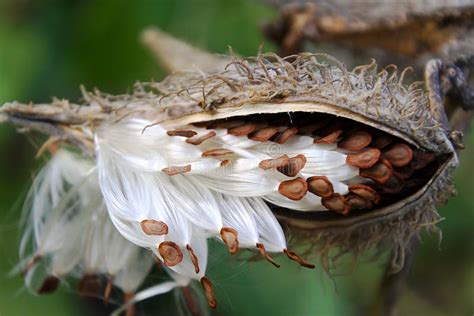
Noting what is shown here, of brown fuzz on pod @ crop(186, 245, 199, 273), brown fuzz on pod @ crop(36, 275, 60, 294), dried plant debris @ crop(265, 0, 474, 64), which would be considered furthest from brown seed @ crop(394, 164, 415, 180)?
brown fuzz on pod @ crop(36, 275, 60, 294)

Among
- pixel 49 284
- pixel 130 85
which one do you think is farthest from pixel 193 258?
pixel 130 85

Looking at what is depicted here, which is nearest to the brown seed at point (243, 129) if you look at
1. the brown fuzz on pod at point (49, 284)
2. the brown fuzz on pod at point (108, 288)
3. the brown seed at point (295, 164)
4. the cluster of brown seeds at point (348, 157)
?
the cluster of brown seeds at point (348, 157)

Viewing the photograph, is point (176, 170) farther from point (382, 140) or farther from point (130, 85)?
point (130, 85)

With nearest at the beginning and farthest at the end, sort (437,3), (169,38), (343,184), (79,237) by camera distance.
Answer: (343,184), (79,237), (437,3), (169,38)

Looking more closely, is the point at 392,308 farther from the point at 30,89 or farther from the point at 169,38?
the point at 30,89

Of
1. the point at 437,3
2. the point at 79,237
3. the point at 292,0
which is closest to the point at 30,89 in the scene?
the point at 292,0

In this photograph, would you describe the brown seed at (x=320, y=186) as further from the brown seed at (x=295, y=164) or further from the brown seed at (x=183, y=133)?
the brown seed at (x=183, y=133)
